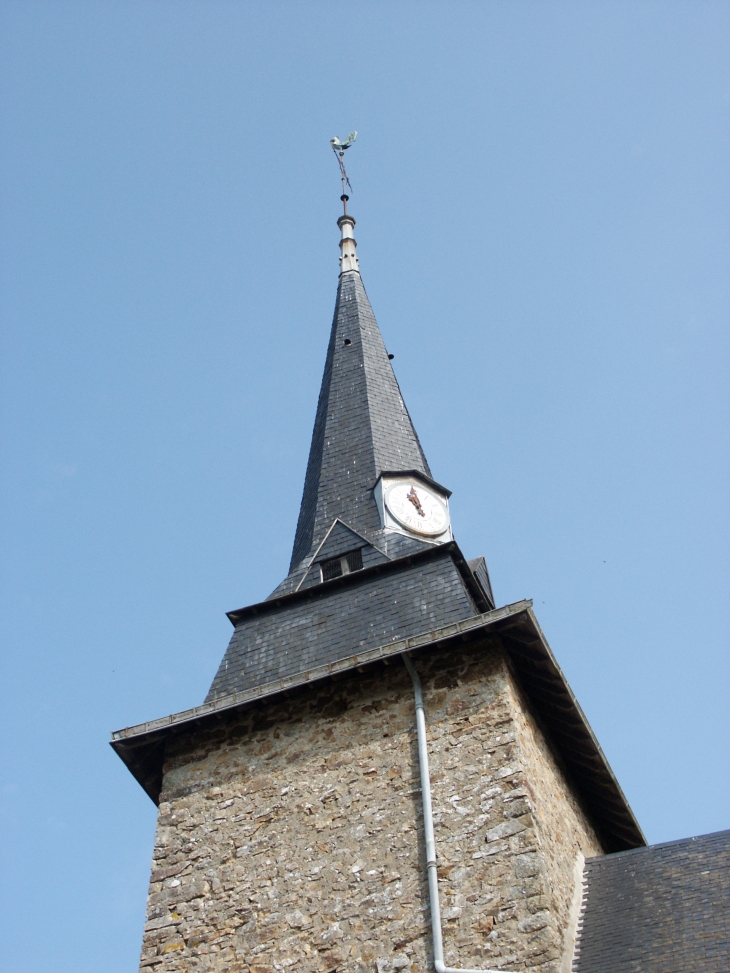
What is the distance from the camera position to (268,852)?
10969 mm

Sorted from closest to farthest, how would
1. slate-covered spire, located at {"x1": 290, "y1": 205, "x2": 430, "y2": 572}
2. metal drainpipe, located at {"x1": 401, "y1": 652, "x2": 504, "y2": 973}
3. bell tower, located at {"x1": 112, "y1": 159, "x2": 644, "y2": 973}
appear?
metal drainpipe, located at {"x1": 401, "y1": 652, "x2": 504, "y2": 973}, bell tower, located at {"x1": 112, "y1": 159, "x2": 644, "y2": 973}, slate-covered spire, located at {"x1": 290, "y1": 205, "x2": 430, "y2": 572}

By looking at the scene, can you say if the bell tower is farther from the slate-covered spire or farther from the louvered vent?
the slate-covered spire

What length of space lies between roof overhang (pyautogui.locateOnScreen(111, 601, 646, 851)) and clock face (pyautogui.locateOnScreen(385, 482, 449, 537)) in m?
3.51

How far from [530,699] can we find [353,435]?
6.01 m

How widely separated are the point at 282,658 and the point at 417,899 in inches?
147

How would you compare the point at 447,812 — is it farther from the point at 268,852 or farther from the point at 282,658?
the point at 282,658

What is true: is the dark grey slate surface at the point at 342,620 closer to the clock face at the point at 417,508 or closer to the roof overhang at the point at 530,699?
the roof overhang at the point at 530,699

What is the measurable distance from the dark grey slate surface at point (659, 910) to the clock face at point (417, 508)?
500 cm

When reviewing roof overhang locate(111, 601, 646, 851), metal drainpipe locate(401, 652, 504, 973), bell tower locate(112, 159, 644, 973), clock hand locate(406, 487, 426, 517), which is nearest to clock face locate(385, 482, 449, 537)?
clock hand locate(406, 487, 426, 517)

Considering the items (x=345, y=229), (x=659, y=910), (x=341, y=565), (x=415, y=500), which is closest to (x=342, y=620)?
(x=341, y=565)

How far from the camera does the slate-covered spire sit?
15.6 metres

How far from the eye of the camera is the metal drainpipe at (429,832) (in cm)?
952

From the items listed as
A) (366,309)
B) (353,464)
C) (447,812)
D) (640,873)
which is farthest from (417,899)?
(366,309)

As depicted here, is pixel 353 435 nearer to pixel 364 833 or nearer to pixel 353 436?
pixel 353 436
